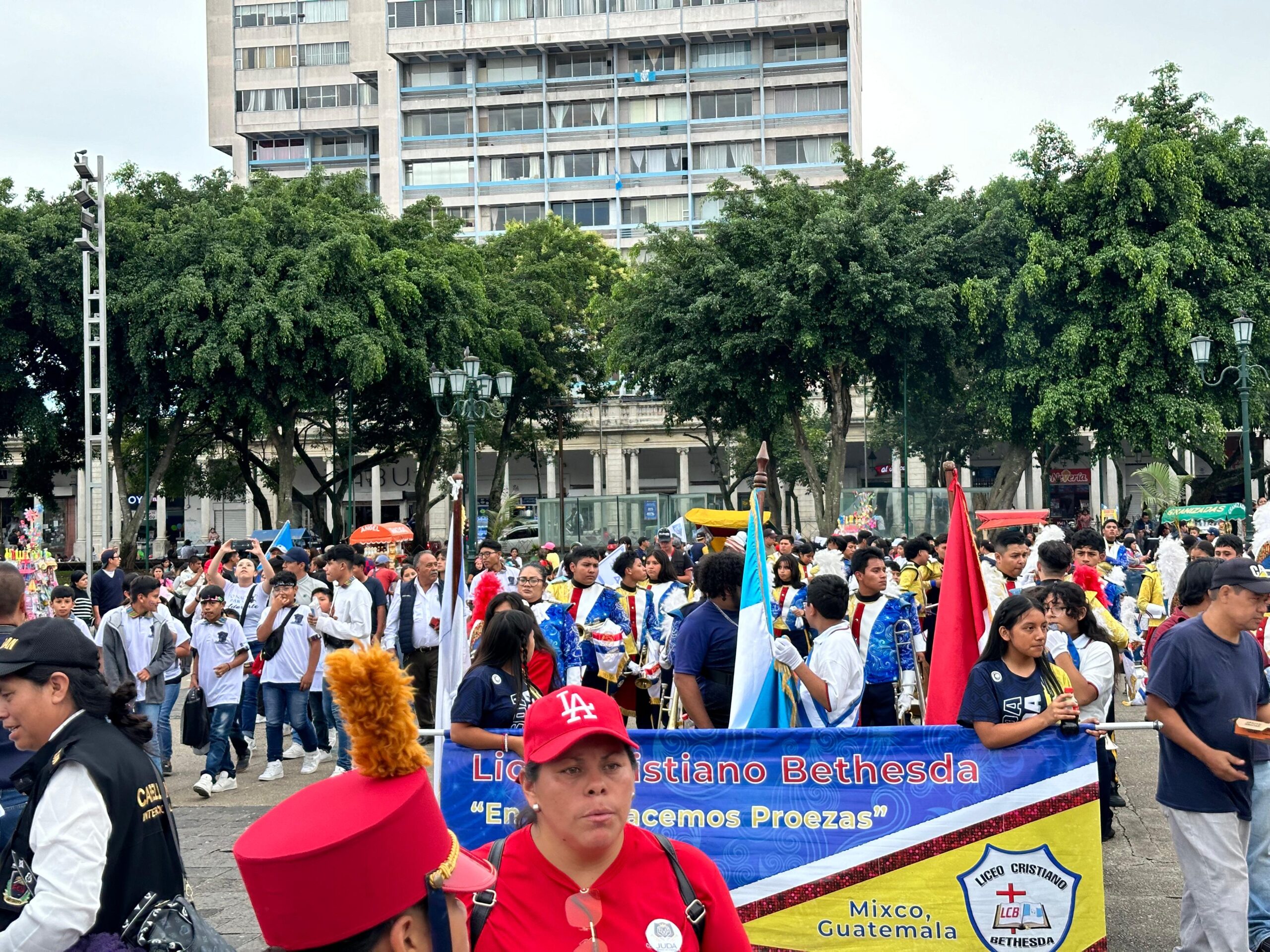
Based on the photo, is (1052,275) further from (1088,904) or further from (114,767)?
(114,767)

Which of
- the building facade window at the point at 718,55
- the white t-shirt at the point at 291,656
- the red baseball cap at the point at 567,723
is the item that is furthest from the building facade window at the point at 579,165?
the red baseball cap at the point at 567,723

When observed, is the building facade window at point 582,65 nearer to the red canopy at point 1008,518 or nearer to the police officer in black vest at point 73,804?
the red canopy at point 1008,518

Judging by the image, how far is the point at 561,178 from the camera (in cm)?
7062

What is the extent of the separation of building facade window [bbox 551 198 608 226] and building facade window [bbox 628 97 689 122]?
16.5ft

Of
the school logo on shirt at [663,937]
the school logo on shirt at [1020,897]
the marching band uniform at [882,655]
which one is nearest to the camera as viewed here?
the school logo on shirt at [663,937]

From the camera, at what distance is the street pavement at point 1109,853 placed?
644 centimetres

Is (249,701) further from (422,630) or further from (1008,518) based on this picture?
(1008,518)

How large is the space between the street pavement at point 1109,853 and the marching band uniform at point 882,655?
1.50 m

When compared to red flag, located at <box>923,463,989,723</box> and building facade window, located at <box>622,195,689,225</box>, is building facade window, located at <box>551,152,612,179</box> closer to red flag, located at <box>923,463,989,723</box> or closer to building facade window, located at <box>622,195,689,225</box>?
building facade window, located at <box>622,195,689,225</box>

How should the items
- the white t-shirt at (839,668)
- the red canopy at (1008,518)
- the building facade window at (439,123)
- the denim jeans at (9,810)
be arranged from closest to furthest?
1. the denim jeans at (9,810)
2. the white t-shirt at (839,668)
3. the red canopy at (1008,518)
4. the building facade window at (439,123)

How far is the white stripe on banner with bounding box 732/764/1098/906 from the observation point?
5348 millimetres

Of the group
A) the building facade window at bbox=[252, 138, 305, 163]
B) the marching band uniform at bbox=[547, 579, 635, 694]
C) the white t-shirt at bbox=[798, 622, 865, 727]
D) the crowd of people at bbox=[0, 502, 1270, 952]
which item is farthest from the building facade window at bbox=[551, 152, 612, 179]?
the white t-shirt at bbox=[798, 622, 865, 727]

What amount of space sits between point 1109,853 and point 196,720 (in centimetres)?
684

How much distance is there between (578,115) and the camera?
233ft
